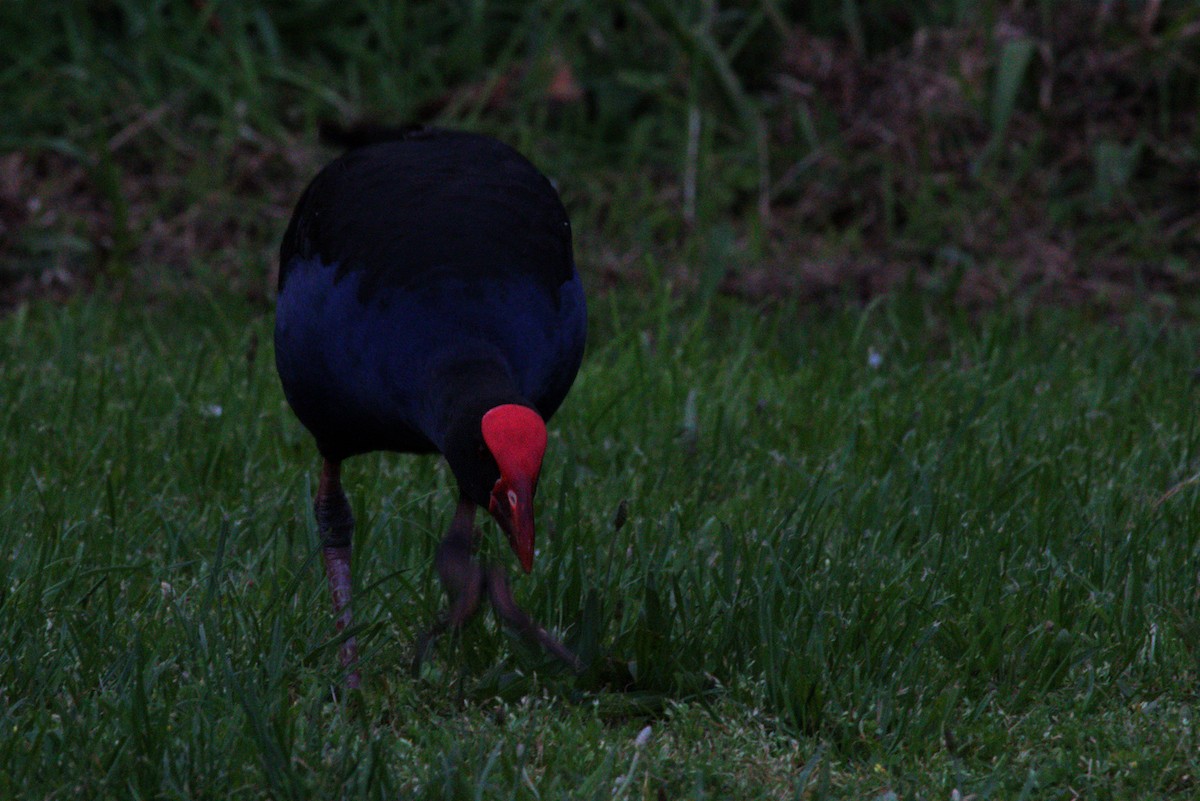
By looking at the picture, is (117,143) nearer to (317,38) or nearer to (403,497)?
(317,38)

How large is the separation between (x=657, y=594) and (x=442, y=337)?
673 millimetres

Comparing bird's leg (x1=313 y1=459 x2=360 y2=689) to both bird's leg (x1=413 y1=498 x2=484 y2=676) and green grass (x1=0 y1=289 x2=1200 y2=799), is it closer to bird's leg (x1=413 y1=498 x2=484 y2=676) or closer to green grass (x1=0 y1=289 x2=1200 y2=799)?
green grass (x1=0 y1=289 x2=1200 y2=799)

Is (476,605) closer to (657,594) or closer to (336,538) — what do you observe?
(657,594)

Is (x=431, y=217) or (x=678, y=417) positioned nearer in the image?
(x=431, y=217)

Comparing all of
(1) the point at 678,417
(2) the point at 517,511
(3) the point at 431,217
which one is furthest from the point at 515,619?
(1) the point at 678,417

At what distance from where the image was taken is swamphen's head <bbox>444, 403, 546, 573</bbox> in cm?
301

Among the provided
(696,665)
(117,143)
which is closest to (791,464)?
(696,665)

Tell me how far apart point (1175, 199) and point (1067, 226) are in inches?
19.5

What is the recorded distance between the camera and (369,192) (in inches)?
152

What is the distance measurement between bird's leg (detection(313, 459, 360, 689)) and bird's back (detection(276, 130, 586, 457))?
0.41ft

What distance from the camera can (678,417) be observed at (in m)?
4.94

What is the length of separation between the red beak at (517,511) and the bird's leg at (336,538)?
46 centimetres

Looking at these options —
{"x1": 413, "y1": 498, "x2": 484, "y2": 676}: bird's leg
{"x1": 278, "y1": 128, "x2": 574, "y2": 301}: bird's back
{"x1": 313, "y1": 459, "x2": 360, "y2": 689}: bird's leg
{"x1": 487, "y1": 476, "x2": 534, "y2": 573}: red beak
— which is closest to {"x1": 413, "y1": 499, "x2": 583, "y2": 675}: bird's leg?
{"x1": 413, "y1": 498, "x2": 484, "y2": 676}: bird's leg

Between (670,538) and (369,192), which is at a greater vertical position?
(369,192)
